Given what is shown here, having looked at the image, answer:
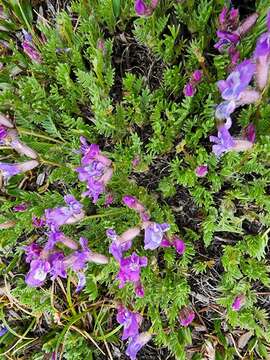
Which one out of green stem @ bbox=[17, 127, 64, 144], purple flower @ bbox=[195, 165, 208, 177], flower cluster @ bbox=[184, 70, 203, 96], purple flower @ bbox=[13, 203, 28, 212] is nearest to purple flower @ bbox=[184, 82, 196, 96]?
flower cluster @ bbox=[184, 70, 203, 96]

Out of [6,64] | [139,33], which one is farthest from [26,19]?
[139,33]

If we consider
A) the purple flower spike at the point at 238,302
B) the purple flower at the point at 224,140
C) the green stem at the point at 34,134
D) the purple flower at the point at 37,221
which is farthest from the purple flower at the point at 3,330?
the purple flower at the point at 224,140

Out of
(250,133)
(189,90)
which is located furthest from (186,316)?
(189,90)

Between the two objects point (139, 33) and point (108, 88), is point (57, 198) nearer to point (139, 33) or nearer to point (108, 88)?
point (108, 88)

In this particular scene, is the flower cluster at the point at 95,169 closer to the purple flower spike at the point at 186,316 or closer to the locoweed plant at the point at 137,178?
the locoweed plant at the point at 137,178

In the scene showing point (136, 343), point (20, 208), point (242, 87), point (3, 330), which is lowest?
point (3, 330)

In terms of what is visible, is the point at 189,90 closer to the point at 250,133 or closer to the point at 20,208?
the point at 250,133
